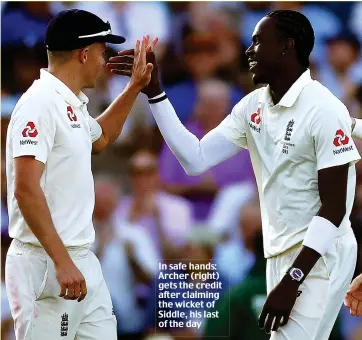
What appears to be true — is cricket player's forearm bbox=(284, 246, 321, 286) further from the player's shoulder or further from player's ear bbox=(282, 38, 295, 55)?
player's ear bbox=(282, 38, 295, 55)

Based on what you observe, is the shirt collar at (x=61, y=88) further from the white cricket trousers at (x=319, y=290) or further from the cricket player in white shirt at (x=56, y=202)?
the white cricket trousers at (x=319, y=290)

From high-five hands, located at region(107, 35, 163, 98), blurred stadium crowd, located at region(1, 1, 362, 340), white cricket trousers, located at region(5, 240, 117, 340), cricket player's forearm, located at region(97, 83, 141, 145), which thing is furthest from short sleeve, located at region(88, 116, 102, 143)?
blurred stadium crowd, located at region(1, 1, 362, 340)

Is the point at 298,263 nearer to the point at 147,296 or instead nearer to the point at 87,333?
the point at 87,333

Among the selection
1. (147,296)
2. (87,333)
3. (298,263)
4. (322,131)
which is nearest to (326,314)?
(298,263)

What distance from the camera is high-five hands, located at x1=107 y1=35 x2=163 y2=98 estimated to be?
390 centimetres

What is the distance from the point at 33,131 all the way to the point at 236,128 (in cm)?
86

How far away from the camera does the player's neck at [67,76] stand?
3.62 meters

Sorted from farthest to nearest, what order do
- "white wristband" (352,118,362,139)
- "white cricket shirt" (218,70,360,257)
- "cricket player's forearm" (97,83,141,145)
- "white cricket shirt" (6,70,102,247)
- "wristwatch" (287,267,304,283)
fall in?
"cricket player's forearm" (97,83,141,145) < "white wristband" (352,118,362,139) < "white cricket shirt" (6,70,102,247) < "white cricket shirt" (218,70,360,257) < "wristwatch" (287,267,304,283)

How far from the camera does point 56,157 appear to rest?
3.41 m

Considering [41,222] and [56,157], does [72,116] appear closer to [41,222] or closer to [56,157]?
[56,157]

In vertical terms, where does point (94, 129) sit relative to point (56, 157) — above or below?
above

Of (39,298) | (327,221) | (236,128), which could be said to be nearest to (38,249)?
(39,298)

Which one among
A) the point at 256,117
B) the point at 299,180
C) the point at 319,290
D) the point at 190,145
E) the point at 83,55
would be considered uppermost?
the point at 83,55

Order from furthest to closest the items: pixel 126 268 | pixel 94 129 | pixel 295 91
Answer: pixel 126 268, pixel 94 129, pixel 295 91
